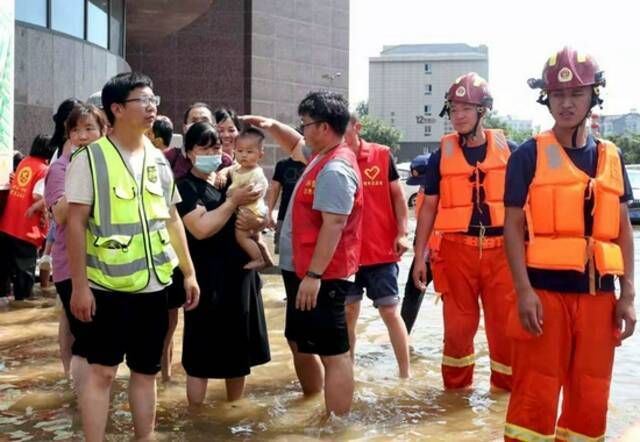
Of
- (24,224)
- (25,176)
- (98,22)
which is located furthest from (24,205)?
(98,22)

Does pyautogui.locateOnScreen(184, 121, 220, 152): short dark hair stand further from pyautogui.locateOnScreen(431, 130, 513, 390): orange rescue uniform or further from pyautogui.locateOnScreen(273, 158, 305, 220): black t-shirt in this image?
pyautogui.locateOnScreen(273, 158, 305, 220): black t-shirt

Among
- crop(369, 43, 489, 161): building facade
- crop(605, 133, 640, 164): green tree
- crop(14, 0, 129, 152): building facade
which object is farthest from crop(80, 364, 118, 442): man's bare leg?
crop(369, 43, 489, 161): building facade

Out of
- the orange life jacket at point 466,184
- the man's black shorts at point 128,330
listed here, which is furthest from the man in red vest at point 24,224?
the man's black shorts at point 128,330

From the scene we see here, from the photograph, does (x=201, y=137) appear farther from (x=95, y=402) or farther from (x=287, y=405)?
(x=95, y=402)

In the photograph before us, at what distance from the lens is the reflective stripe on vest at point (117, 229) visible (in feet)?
13.4

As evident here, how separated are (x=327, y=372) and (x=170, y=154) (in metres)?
1.71

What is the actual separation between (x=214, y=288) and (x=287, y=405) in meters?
0.87

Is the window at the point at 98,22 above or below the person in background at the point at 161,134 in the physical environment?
above

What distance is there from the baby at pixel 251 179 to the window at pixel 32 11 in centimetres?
917

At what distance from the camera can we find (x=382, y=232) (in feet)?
20.0

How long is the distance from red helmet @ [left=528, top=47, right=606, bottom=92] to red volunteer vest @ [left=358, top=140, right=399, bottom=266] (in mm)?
2138

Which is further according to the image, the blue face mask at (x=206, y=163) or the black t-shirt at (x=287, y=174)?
the black t-shirt at (x=287, y=174)

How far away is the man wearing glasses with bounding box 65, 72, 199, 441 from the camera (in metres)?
4.08

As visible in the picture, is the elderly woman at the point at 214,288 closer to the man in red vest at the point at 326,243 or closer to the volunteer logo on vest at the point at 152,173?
the man in red vest at the point at 326,243
